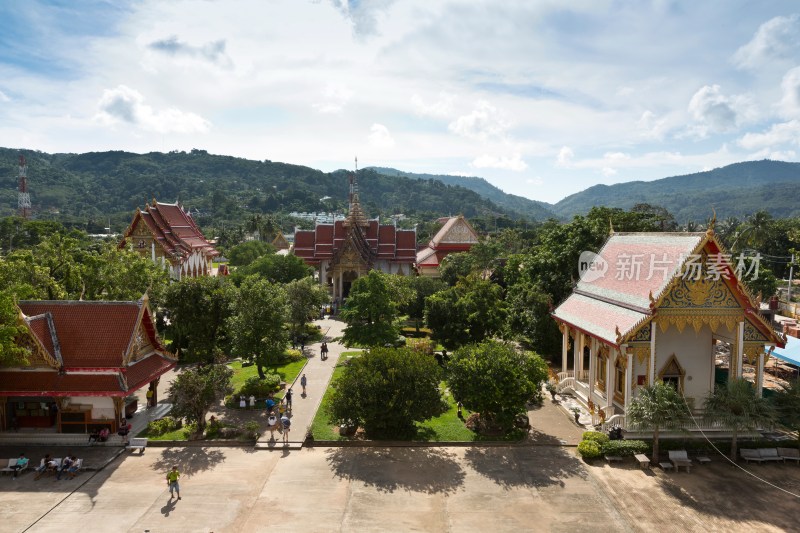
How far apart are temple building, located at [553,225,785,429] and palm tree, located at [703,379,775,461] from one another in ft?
5.97

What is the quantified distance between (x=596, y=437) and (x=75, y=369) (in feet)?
68.5

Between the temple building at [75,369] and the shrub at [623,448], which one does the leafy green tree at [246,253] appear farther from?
the shrub at [623,448]

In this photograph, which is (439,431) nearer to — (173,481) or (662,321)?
(662,321)

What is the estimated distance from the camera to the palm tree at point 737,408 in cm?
1939

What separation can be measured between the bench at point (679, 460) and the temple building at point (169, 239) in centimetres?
4004

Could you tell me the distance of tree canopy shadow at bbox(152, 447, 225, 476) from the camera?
18.9m

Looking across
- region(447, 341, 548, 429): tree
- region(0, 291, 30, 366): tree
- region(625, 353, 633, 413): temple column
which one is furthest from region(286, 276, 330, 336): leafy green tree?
region(625, 353, 633, 413): temple column

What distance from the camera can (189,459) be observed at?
19.7 metres

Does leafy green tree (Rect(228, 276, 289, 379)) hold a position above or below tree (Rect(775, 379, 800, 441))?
above

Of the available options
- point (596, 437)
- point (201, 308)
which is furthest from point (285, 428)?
point (596, 437)

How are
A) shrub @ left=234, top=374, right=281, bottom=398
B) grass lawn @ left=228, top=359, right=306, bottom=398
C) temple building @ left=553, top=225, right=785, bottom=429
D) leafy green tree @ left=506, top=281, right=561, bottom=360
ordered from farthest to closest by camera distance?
leafy green tree @ left=506, top=281, right=561, bottom=360 → grass lawn @ left=228, top=359, right=306, bottom=398 → shrub @ left=234, top=374, right=281, bottom=398 → temple building @ left=553, top=225, right=785, bottom=429

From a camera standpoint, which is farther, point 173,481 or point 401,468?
point 401,468

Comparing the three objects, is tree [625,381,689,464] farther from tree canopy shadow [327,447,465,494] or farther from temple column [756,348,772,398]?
tree canopy shadow [327,447,465,494]

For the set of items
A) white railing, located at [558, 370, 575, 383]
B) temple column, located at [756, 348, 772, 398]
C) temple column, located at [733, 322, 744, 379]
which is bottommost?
white railing, located at [558, 370, 575, 383]
